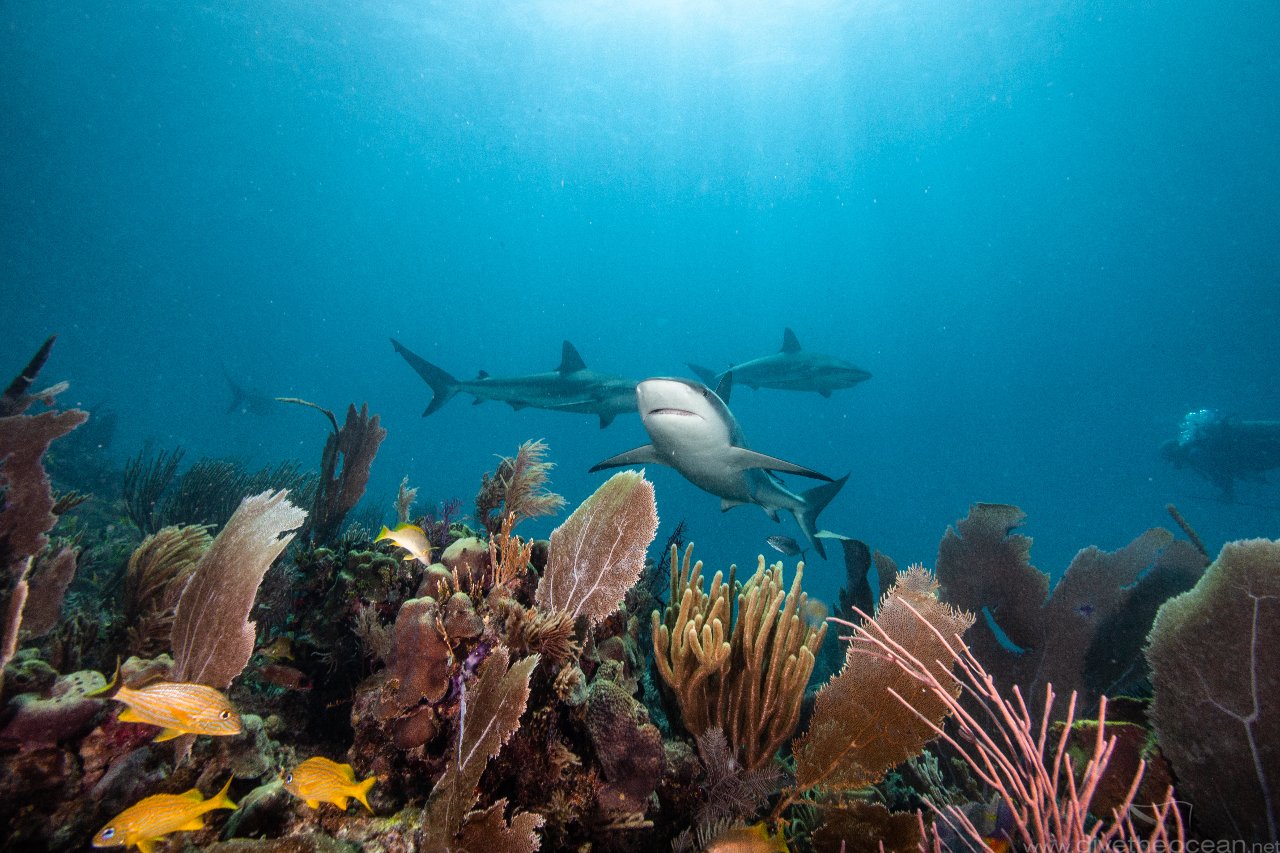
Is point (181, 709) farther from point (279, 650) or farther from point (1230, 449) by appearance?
point (1230, 449)

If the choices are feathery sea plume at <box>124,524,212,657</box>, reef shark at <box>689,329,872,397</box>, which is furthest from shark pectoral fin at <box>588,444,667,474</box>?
reef shark at <box>689,329,872,397</box>

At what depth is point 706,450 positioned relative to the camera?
551cm

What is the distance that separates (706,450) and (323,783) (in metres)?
4.29

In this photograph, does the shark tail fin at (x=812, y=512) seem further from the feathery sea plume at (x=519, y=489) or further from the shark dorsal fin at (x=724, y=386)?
the feathery sea plume at (x=519, y=489)

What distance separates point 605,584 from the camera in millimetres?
3018

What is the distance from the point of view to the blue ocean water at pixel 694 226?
186ft

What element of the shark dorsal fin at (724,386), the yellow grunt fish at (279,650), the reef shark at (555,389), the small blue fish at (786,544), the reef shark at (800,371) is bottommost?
the yellow grunt fish at (279,650)

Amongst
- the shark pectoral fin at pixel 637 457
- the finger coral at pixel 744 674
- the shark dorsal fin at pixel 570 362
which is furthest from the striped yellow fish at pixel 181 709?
the shark dorsal fin at pixel 570 362

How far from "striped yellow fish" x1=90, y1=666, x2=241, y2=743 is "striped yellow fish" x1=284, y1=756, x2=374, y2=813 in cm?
32

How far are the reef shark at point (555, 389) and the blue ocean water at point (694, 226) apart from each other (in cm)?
1181

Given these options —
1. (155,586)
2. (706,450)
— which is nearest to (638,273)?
(706,450)

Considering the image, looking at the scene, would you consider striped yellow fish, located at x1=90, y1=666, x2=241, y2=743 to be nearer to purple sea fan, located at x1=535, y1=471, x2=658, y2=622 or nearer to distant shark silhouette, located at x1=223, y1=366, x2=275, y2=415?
purple sea fan, located at x1=535, y1=471, x2=658, y2=622

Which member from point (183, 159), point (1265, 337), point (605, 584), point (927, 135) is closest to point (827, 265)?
point (927, 135)

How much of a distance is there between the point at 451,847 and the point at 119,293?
13258 cm
